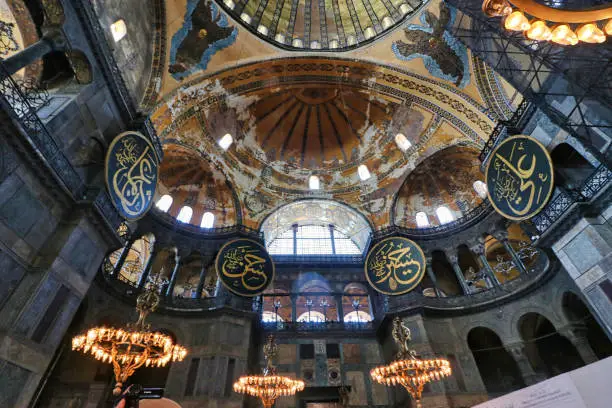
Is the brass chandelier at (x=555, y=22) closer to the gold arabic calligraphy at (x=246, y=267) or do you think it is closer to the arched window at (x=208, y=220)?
the gold arabic calligraphy at (x=246, y=267)

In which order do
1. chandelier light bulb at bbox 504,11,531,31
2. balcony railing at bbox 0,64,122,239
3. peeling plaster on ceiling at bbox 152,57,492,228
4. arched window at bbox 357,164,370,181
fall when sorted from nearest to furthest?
1. chandelier light bulb at bbox 504,11,531,31
2. balcony railing at bbox 0,64,122,239
3. peeling plaster on ceiling at bbox 152,57,492,228
4. arched window at bbox 357,164,370,181

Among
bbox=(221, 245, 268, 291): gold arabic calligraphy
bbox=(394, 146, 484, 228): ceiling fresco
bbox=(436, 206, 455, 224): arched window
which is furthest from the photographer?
bbox=(436, 206, 455, 224): arched window

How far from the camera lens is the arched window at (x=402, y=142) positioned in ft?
47.4

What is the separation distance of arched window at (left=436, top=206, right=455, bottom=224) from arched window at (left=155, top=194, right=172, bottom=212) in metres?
12.7

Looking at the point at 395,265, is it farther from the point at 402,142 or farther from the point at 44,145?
the point at 44,145

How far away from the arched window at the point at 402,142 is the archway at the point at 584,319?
27.3 ft

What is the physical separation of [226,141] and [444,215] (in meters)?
11.2

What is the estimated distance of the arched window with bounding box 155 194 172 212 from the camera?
1274 centimetres

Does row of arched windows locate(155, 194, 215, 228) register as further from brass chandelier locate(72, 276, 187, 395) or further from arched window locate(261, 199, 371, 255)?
brass chandelier locate(72, 276, 187, 395)

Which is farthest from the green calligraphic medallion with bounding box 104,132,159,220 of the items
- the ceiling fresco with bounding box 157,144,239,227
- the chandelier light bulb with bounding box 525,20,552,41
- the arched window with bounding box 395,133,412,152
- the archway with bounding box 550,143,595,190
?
the archway with bounding box 550,143,595,190

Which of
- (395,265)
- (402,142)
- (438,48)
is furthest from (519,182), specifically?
(402,142)

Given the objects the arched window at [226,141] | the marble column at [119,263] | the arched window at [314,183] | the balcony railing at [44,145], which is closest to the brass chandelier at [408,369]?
the balcony railing at [44,145]

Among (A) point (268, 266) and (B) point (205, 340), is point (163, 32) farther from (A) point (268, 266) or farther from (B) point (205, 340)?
(B) point (205, 340)

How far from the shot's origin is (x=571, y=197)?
23.4 ft
